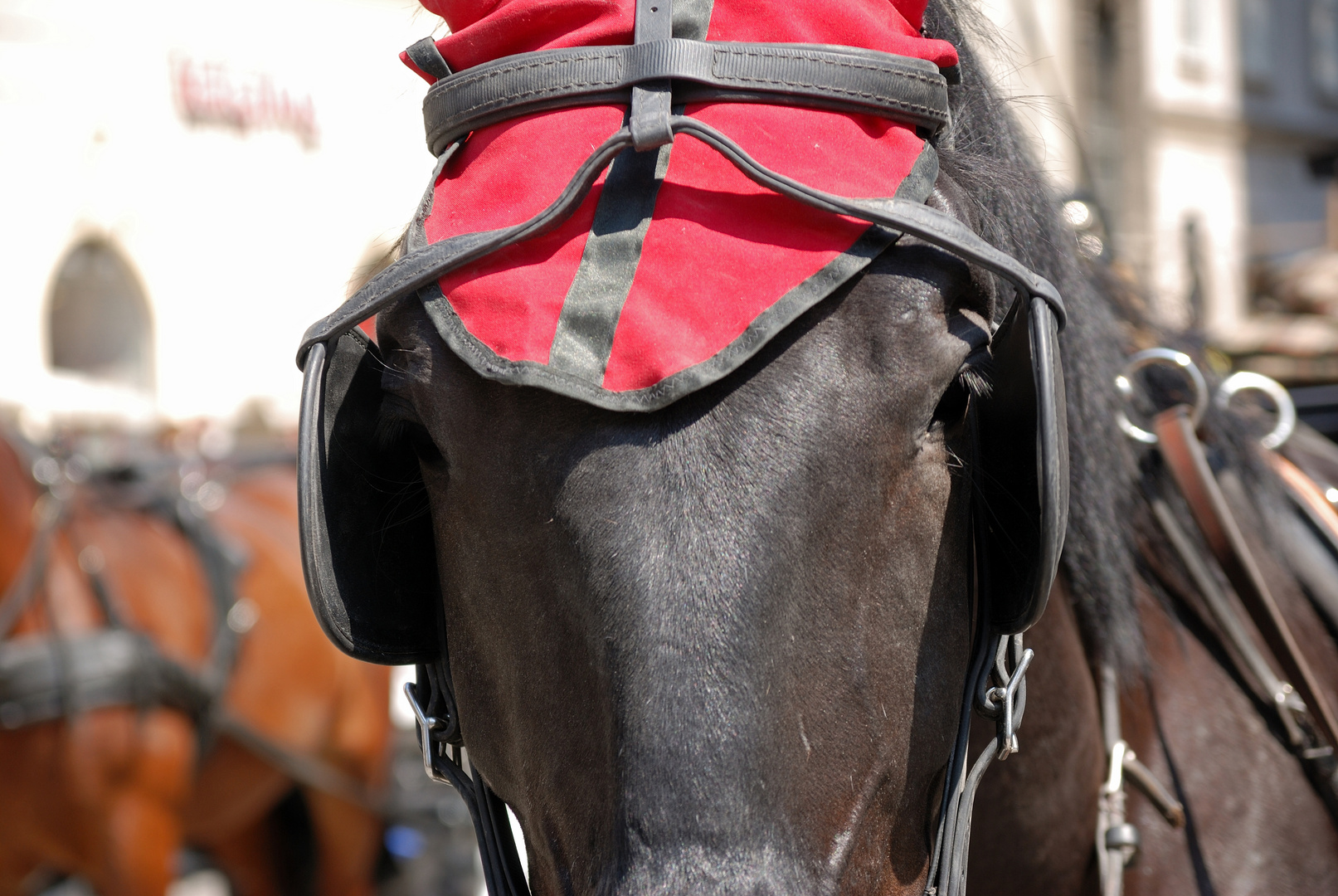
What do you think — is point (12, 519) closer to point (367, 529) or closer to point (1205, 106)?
point (367, 529)

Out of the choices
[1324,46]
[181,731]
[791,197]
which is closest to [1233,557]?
[791,197]

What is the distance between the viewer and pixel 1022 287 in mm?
1126

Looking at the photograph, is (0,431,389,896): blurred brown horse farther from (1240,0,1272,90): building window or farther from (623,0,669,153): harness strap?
(1240,0,1272,90): building window

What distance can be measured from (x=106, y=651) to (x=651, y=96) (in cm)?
371

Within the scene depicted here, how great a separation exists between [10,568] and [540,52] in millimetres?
3584

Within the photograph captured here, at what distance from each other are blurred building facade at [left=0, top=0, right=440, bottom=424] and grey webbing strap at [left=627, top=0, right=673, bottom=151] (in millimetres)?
10622

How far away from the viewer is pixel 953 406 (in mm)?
1154

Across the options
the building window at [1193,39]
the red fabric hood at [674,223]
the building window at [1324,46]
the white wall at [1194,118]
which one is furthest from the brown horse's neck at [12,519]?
the building window at [1324,46]

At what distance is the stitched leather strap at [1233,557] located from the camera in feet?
5.55

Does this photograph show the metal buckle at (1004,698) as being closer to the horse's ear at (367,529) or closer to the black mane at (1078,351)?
the black mane at (1078,351)

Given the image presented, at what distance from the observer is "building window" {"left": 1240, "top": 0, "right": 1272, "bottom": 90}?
18.8 metres

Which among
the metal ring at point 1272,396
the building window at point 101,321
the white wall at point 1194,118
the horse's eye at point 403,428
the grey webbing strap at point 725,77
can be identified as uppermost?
the grey webbing strap at point 725,77

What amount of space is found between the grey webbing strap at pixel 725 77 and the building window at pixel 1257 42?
66.3ft

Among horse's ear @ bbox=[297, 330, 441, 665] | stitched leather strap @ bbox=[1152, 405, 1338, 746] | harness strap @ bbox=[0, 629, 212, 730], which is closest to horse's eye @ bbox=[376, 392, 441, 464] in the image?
horse's ear @ bbox=[297, 330, 441, 665]
